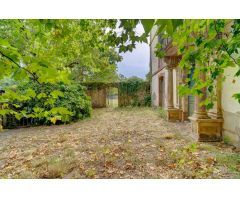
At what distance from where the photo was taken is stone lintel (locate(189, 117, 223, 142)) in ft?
14.8

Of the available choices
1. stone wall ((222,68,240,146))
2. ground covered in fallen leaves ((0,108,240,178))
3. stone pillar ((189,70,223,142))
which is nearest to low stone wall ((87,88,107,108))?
ground covered in fallen leaves ((0,108,240,178))

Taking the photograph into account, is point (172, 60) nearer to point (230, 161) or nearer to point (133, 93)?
point (230, 161)

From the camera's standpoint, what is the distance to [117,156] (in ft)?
12.7

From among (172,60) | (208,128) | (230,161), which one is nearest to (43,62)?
(230,161)

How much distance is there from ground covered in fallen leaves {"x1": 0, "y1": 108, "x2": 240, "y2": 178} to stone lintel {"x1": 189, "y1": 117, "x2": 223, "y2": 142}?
20 cm

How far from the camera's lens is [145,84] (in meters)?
14.9

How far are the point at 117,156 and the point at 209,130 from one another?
74.5 inches

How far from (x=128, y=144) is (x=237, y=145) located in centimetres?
195

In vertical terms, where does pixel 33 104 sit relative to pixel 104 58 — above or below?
below

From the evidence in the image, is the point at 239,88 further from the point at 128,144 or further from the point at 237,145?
the point at 128,144

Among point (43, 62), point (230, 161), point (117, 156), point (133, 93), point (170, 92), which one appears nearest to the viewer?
point (43, 62)

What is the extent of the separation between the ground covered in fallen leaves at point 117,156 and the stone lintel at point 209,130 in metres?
0.20

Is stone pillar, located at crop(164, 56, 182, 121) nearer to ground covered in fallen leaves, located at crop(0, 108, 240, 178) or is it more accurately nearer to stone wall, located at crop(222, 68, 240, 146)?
ground covered in fallen leaves, located at crop(0, 108, 240, 178)
